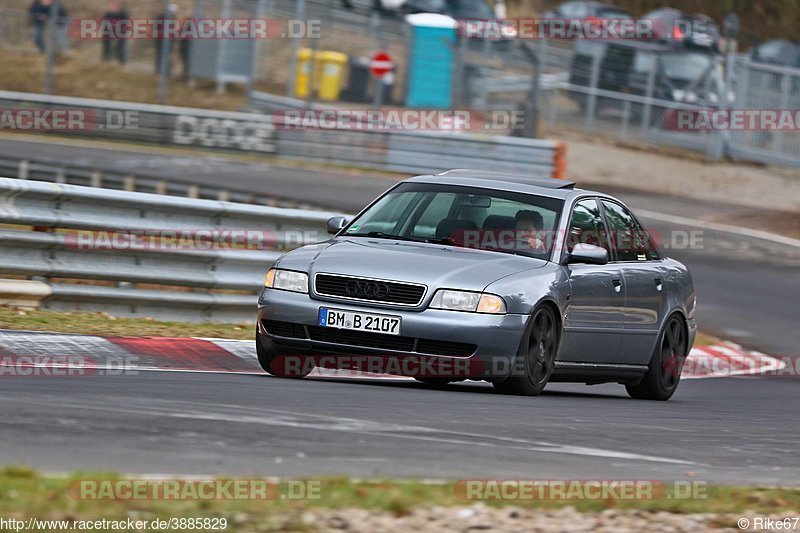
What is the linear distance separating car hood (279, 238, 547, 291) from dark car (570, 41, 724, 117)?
84.3 ft

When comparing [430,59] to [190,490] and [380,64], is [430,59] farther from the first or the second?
[190,490]

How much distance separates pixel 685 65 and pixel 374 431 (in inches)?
1163

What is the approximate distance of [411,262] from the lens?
29.2ft

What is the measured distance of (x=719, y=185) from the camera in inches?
1228

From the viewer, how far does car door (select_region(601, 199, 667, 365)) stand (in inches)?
412

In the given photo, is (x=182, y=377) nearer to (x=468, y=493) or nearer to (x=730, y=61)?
(x=468, y=493)

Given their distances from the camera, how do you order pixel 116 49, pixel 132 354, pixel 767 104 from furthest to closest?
pixel 116 49
pixel 767 104
pixel 132 354

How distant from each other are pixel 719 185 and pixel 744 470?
24.7 metres

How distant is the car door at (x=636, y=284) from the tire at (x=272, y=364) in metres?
2.40

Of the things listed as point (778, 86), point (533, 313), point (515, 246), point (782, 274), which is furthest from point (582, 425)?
point (778, 86)

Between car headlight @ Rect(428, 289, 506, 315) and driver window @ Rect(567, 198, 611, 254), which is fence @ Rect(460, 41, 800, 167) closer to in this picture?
driver window @ Rect(567, 198, 611, 254)

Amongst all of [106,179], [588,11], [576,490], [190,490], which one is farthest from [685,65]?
[190,490]

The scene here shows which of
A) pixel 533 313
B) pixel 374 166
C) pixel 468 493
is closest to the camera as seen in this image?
pixel 468 493

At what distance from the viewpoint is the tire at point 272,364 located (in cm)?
915
